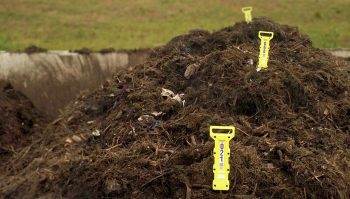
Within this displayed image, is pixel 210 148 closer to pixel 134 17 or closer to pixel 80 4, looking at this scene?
pixel 134 17

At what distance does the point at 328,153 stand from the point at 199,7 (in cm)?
585

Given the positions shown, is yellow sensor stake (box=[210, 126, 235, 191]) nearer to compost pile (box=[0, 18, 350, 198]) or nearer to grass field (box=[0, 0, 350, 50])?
compost pile (box=[0, 18, 350, 198])

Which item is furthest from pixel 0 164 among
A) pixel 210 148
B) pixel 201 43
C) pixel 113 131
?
pixel 210 148

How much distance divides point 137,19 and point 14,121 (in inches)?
142

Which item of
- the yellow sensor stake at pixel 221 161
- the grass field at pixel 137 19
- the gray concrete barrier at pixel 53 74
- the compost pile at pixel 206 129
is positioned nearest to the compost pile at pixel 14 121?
the gray concrete barrier at pixel 53 74

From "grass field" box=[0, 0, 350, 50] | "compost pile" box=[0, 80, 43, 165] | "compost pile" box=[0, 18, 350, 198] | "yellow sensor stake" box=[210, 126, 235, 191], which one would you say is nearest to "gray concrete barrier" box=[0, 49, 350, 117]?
"compost pile" box=[0, 80, 43, 165]

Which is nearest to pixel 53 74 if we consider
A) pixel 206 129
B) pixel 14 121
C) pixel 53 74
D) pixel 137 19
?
pixel 53 74

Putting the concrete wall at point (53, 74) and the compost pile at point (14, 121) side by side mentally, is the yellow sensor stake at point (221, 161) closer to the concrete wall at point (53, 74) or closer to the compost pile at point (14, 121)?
the compost pile at point (14, 121)

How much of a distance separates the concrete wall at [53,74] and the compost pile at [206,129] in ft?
3.00

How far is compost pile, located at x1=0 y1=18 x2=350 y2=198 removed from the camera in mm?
2602

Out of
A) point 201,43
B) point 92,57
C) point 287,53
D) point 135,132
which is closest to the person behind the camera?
point 135,132

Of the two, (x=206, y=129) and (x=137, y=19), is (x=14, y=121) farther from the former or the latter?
(x=137, y=19)

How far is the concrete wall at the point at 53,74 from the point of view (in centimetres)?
495

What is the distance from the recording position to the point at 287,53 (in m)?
3.65
